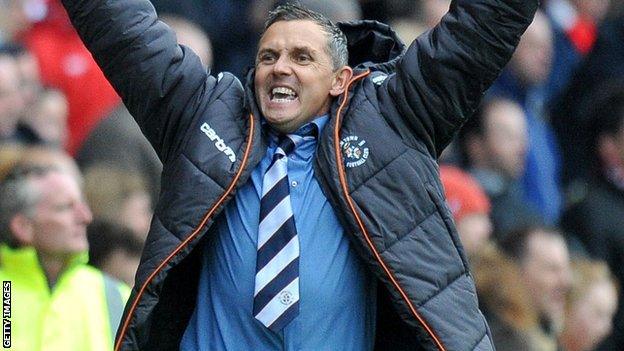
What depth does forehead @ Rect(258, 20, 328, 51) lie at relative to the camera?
16.3ft

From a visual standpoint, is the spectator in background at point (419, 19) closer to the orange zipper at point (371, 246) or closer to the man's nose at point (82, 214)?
the man's nose at point (82, 214)

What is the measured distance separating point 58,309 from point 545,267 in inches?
121

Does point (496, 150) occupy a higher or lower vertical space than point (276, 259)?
lower

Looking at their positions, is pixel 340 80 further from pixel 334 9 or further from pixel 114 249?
pixel 334 9

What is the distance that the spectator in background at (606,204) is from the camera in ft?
29.6

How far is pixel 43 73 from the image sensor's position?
323 inches

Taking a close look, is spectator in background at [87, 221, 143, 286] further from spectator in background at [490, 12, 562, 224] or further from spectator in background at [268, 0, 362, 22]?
spectator in background at [490, 12, 562, 224]

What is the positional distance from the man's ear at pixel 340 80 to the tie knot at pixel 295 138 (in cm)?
13

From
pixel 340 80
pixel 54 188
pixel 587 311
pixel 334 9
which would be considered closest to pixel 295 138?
pixel 340 80

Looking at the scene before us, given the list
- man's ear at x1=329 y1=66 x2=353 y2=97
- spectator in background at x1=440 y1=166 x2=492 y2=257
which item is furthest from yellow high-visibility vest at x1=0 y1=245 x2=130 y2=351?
spectator in background at x1=440 y1=166 x2=492 y2=257

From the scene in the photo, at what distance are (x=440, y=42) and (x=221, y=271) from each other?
88 cm

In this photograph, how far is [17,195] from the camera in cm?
650

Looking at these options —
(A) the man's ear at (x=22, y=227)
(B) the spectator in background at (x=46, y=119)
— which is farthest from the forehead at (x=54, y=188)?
(B) the spectator in background at (x=46, y=119)

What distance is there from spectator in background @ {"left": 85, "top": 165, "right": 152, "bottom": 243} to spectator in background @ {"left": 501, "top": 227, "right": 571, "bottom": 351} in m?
1.90
